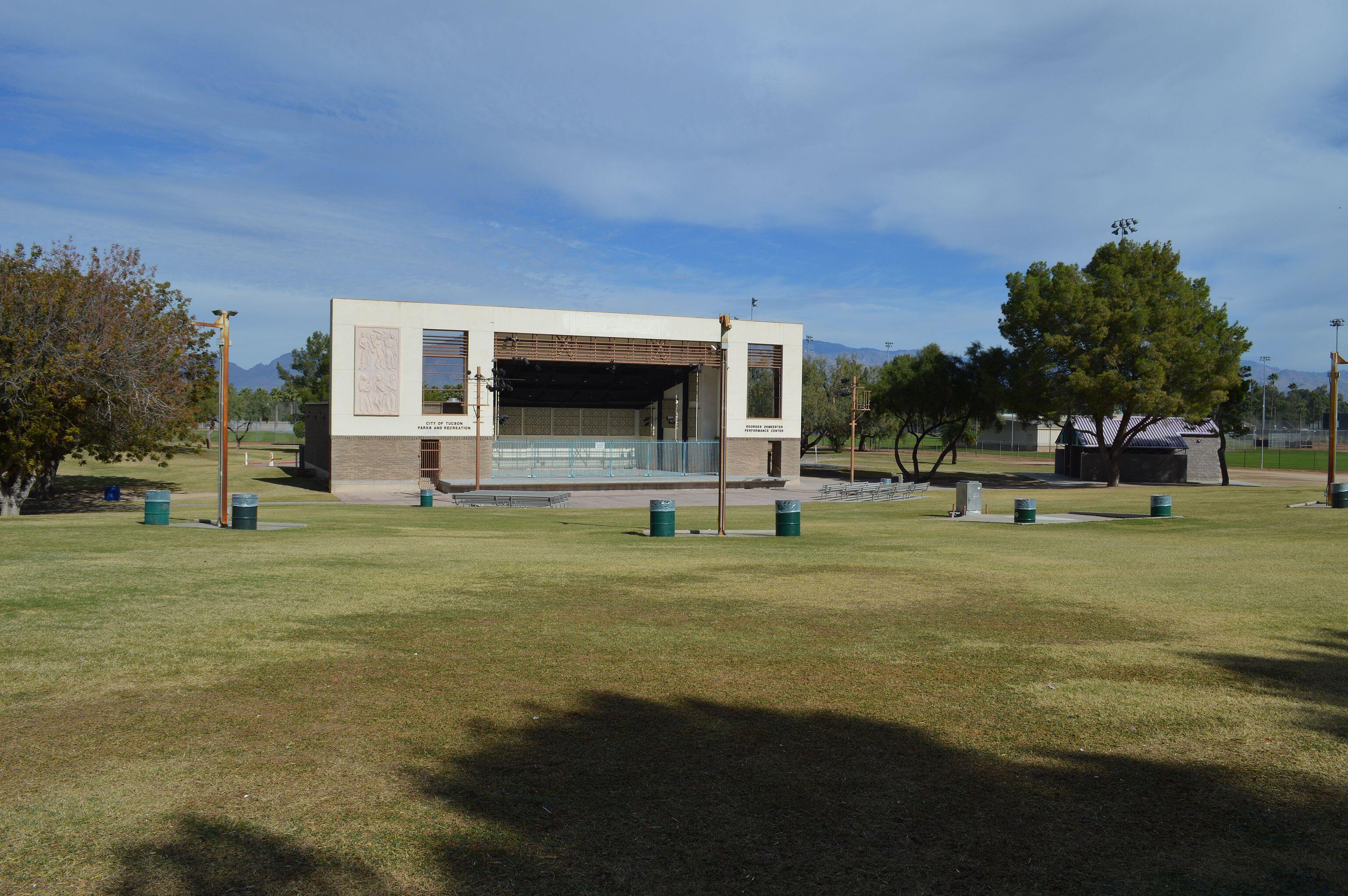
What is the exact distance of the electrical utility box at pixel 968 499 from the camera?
32.8m

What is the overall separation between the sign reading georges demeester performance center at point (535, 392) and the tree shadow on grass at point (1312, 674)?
31954 millimetres

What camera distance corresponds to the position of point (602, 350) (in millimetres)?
55938

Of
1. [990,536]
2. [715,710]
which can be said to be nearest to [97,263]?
[990,536]

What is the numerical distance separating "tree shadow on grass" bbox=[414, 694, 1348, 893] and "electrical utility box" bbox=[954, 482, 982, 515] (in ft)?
88.9

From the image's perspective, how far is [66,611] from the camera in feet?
36.0

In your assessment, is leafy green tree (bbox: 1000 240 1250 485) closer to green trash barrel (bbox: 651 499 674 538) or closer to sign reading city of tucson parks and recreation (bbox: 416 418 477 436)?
sign reading city of tucson parks and recreation (bbox: 416 418 477 436)

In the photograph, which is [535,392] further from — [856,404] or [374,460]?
[856,404]

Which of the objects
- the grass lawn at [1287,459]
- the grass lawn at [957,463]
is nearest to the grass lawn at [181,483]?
the grass lawn at [957,463]

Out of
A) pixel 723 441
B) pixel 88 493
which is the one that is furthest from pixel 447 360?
pixel 723 441

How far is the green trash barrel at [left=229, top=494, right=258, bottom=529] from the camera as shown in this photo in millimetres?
24016

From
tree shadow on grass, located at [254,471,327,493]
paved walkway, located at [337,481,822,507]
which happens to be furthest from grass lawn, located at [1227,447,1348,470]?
tree shadow on grass, located at [254,471,327,493]

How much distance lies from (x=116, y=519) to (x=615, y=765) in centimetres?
2637

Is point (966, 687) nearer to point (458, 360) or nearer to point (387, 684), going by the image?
point (387, 684)

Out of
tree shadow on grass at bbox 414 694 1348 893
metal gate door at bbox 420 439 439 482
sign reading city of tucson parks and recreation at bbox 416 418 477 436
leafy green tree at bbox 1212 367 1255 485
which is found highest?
leafy green tree at bbox 1212 367 1255 485
